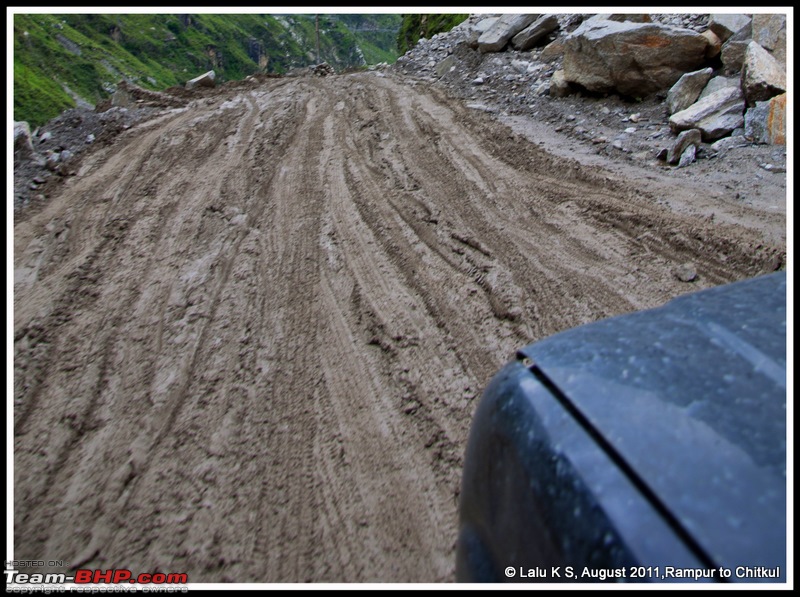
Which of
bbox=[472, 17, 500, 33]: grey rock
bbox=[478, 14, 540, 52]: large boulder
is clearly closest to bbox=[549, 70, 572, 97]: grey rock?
bbox=[478, 14, 540, 52]: large boulder

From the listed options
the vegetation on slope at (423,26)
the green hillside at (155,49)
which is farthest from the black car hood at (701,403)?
the green hillside at (155,49)

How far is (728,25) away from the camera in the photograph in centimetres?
700

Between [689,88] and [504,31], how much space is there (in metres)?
5.07

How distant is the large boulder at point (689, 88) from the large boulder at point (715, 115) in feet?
1.24

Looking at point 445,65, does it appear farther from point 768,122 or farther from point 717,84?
point 768,122

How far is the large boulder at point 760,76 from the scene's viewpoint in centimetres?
564

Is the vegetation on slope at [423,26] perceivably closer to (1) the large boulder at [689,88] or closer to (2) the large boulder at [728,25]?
(2) the large boulder at [728,25]

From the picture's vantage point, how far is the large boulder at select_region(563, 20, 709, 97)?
7.04m

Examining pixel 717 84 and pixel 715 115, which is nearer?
pixel 715 115

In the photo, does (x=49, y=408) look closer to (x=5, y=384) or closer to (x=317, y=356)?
(x=5, y=384)

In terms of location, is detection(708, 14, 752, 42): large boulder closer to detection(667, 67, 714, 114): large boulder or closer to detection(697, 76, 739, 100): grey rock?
detection(667, 67, 714, 114): large boulder

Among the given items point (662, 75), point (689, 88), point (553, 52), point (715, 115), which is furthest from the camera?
point (553, 52)

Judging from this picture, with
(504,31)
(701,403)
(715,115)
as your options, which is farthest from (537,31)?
(701,403)

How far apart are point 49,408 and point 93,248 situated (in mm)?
2028
